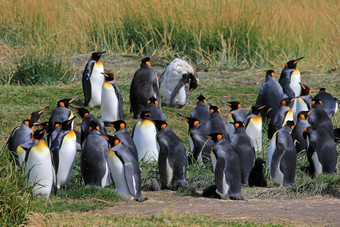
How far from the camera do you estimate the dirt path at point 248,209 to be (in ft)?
18.1

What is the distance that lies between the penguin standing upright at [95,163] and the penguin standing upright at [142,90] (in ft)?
10.2

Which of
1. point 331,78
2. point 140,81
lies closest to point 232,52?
point 331,78

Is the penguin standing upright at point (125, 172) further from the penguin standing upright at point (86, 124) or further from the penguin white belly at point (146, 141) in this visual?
the penguin white belly at point (146, 141)

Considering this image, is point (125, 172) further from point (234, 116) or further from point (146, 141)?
point (234, 116)

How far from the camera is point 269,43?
15.1m

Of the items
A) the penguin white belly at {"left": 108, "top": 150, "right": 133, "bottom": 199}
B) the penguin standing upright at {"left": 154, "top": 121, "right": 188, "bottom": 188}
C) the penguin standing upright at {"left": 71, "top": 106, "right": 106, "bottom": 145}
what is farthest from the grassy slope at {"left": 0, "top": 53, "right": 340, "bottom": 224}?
the penguin standing upright at {"left": 71, "top": 106, "right": 106, "bottom": 145}

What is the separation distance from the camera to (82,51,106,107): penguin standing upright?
10.7 meters

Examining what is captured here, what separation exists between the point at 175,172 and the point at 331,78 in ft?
24.5

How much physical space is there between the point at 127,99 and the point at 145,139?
10.8ft

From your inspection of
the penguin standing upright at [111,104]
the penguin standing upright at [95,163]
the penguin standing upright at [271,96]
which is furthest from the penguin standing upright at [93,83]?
the penguin standing upright at [95,163]

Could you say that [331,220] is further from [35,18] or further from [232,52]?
[35,18]

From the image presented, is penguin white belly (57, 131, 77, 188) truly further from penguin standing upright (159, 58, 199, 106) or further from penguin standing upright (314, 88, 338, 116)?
penguin standing upright (314, 88, 338, 116)

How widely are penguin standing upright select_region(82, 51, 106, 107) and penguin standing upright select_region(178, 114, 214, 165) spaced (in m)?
2.99

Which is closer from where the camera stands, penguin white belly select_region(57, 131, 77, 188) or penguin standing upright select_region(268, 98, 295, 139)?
penguin white belly select_region(57, 131, 77, 188)
